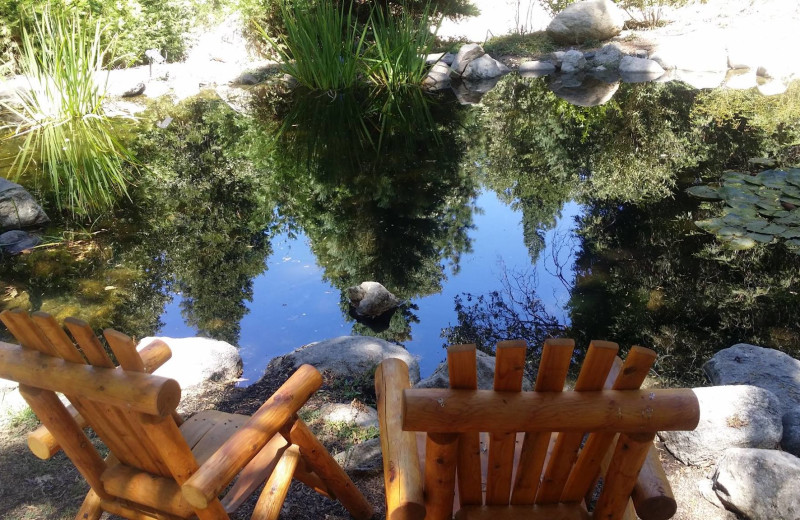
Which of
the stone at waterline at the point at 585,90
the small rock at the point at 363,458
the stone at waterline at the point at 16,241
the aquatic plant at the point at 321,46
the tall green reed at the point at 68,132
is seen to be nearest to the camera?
the small rock at the point at 363,458

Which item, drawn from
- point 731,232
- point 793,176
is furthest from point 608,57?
point 731,232

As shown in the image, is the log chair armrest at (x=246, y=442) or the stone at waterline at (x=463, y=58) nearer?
the log chair armrest at (x=246, y=442)

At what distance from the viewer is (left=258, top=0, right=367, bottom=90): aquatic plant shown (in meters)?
7.76

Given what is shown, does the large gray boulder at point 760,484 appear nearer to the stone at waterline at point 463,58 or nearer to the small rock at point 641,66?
the small rock at point 641,66

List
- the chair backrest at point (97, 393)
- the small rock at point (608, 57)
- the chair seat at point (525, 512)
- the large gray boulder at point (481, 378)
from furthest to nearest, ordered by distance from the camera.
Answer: the small rock at point (608, 57) → the large gray boulder at point (481, 378) → the chair seat at point (525, 512) → the chair backrest at point (97, 393)

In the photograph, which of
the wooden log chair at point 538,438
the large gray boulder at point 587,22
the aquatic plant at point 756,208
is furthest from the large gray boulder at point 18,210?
the large gray boulder at point 587,22

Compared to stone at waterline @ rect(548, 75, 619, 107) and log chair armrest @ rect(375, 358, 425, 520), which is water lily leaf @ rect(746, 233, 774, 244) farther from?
stone at waterline @ rect(548, 75, 619, 107)

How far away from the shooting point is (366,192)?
5688mm

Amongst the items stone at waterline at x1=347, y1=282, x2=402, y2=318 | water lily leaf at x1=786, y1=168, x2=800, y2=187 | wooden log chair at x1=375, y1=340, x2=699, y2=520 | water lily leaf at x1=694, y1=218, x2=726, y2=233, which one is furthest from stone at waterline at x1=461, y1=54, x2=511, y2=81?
wooden log chair at x1=375, y1=340, x2=699, y2=520

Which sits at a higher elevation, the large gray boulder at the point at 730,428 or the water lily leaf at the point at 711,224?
the large gray boulder at the point at 730,428

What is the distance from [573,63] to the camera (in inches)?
401

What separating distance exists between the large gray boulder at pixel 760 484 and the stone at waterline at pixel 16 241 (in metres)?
4.89

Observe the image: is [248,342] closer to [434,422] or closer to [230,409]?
[230,409]

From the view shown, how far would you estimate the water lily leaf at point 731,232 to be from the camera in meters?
4.45
